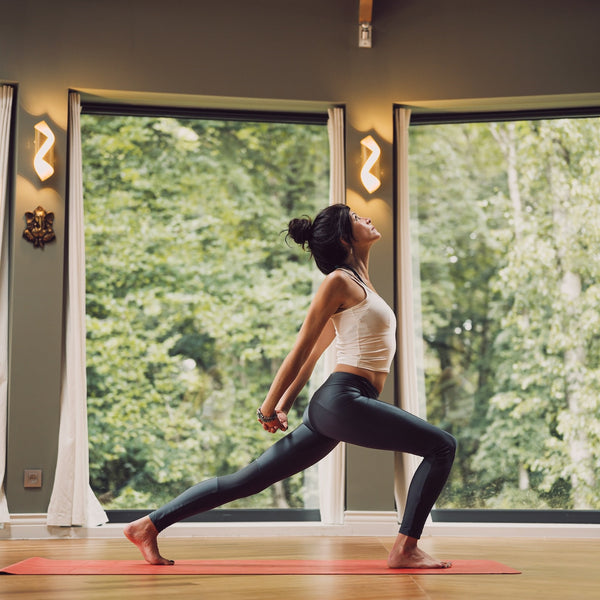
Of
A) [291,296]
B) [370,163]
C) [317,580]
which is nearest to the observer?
[317,580]

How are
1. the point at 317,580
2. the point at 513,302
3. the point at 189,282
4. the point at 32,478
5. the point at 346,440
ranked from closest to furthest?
the point at 317,580 → the point at 346,440 → the point at 32,478 → the point at 513,302 → the point at 189,282

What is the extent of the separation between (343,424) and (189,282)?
10.3ft

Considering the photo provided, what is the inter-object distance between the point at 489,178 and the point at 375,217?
1.34 meters

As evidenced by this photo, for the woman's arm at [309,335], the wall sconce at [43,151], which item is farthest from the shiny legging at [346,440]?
the wall sconce at [43,151]

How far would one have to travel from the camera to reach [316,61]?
3.92 meters

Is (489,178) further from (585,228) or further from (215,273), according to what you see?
(215,273)

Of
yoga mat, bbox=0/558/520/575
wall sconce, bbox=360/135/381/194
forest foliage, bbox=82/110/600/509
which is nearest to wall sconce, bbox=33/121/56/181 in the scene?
forest foliage, bbox=82/110/600/509

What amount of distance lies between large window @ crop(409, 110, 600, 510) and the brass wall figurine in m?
2.00

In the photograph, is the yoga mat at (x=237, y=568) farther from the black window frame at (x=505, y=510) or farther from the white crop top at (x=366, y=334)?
the black window frame at (x=505, y=510)

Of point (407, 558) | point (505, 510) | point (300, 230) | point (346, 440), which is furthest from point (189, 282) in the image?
point (407, 558)

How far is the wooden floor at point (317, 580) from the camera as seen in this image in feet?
6.76

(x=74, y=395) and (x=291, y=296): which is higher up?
(x=291, y=296)

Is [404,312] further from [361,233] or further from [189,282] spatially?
[189,282]

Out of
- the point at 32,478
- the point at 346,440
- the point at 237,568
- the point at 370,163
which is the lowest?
the point at 237,568
